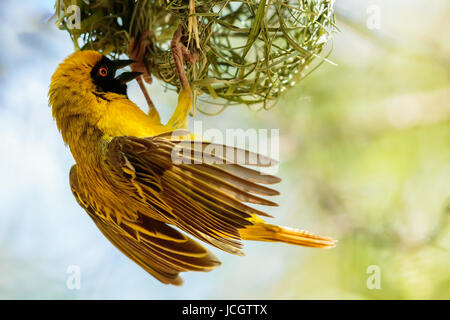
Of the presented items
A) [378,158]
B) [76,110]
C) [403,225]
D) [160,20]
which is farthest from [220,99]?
[378,158]

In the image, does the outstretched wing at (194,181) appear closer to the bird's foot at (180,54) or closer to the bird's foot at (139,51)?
the bird's foot at (180,54)

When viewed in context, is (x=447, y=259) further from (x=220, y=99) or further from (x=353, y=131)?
(x=220, y=99)

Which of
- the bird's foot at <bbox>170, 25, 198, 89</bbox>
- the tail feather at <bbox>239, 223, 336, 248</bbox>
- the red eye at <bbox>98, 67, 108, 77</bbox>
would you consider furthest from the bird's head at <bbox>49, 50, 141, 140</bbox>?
the tail feather at <bbox>239, 223, 336, 248</bbox>

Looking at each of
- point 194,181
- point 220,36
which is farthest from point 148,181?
point 220,36

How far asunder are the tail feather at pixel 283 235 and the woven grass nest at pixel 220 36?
0.41 m

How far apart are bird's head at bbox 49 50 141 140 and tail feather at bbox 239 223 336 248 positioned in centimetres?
60

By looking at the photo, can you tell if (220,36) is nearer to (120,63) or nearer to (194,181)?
(120,63)

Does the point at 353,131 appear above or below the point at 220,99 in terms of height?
above

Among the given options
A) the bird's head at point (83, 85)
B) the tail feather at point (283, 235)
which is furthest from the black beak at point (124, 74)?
the tail feather at point (283, 235)

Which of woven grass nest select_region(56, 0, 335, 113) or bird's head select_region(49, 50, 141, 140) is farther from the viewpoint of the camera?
bird's head select_region(49, 50, 141, 140)

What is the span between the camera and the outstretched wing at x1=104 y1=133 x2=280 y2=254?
1.22m

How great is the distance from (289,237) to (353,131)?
1532 mm

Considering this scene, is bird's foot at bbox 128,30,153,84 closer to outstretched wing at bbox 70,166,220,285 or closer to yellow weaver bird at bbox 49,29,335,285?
yellow weaver bird at bbox 49,29,335,285

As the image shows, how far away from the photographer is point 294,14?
1468 millimetres
